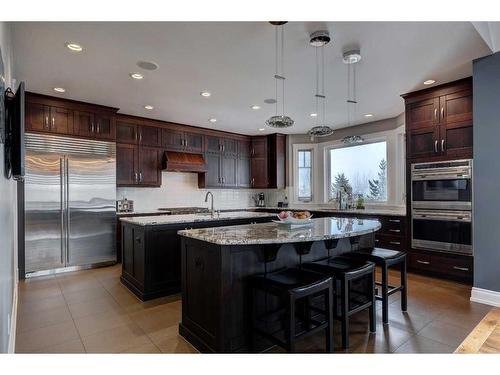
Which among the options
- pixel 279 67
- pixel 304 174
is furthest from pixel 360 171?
pixel 279 67

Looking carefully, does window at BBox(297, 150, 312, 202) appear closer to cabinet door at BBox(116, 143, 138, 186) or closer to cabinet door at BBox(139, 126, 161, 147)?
cabinet door at BBox(139, 126, 161, 147)

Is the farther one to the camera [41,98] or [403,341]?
[41,98]

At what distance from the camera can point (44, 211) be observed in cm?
425

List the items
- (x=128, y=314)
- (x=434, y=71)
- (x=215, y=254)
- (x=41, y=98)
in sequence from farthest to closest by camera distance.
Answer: (x=41, y=98), (x=434, y=71), (x=128, y=314), (x=215, y=254)

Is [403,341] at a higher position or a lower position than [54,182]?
lower

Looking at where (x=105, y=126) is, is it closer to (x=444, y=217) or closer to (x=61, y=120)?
(x=61, y=120)

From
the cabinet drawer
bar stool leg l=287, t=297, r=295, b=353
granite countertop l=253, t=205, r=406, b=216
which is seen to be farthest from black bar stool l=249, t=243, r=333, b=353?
granite countertop l=253, t=205, r=406, b=216

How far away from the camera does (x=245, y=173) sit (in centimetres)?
727

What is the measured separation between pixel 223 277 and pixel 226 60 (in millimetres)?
2307

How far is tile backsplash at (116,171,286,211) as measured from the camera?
5.81 meters
